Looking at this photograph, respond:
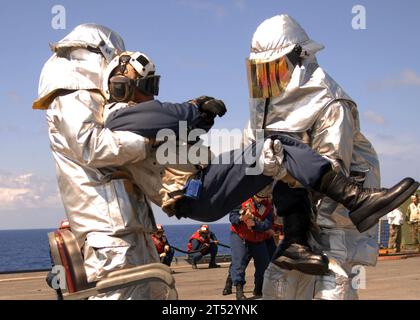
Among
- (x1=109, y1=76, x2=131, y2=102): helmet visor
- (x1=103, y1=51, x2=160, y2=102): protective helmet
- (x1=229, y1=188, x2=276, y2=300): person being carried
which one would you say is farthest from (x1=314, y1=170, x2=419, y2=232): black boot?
(x1=229, y1=188, x2=276, y2=300): person being carried

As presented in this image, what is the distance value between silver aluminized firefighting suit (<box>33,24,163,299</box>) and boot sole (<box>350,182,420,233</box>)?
4.74ft

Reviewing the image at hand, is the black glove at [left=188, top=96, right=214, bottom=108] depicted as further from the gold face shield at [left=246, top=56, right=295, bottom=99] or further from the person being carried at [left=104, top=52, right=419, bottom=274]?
the gold face shield at [left=246, top=56, right=295, bottom=99]

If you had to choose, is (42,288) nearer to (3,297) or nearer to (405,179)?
(3,297)

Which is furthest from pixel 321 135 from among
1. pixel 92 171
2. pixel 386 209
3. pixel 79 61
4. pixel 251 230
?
pixel 251 230

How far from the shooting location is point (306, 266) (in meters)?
5.55

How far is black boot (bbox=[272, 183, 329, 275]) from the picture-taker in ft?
18.4

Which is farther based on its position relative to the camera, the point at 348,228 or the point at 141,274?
the point at 348,228

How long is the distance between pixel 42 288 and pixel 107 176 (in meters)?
8.36

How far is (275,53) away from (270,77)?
194 mm

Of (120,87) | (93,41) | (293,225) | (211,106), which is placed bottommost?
(293,225)

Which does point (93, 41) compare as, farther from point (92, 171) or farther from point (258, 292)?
point (258, 292)

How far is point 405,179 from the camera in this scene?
5.20 meters

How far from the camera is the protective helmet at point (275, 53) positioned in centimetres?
582
